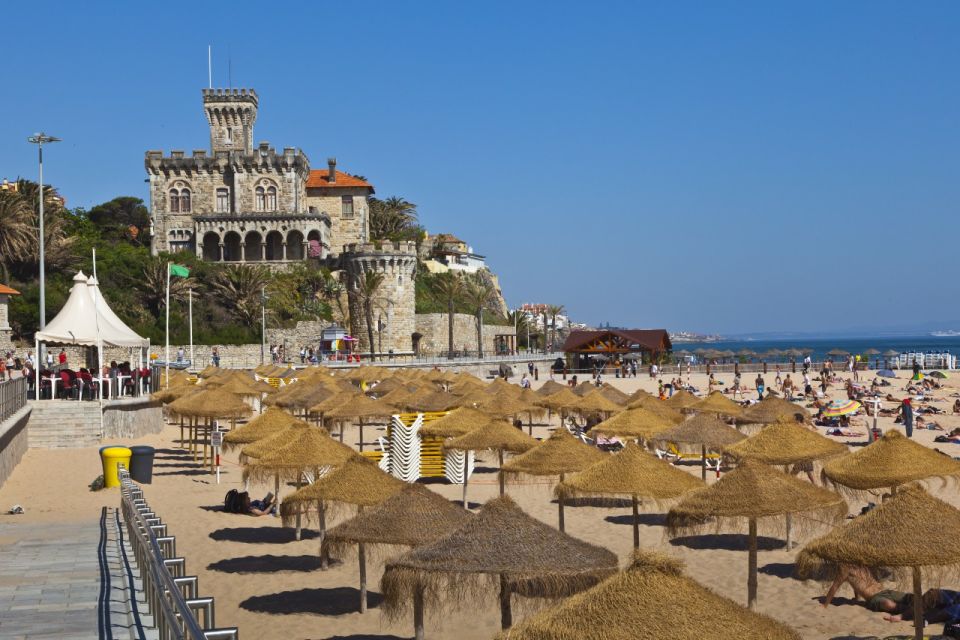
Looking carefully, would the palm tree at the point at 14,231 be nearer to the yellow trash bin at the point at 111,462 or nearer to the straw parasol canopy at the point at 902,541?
the yellow trash bin at the point at 111,462

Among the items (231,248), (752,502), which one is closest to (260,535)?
(752,502)

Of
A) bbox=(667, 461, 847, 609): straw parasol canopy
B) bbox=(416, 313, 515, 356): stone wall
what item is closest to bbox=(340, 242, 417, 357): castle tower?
bbox=(416, 313, 515, 356): stone wall

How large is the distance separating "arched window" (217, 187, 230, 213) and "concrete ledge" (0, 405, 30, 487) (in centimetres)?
4740

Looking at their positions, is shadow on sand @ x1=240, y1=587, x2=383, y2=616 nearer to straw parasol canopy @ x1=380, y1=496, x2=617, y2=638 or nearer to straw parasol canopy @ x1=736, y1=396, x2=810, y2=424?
straw parasol canopy @ x1=380, y1=496, x2=617, y2=638

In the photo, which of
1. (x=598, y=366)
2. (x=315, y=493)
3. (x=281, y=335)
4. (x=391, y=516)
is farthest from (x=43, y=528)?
(x=598, y=366)

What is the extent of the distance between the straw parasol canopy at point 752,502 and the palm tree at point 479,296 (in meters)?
56.1

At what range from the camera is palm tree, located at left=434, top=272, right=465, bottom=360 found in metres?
70.2

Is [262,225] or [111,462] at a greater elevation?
[262,225]

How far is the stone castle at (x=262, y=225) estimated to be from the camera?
69750 mm

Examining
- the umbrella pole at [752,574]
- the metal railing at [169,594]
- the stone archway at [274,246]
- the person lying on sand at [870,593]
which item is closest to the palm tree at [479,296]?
the stone archway at [274,246]

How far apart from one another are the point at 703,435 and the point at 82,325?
55.1 feet

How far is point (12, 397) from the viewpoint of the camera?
74.1ft

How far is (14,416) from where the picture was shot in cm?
2205

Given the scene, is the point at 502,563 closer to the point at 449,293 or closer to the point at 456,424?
the point at 456,424
